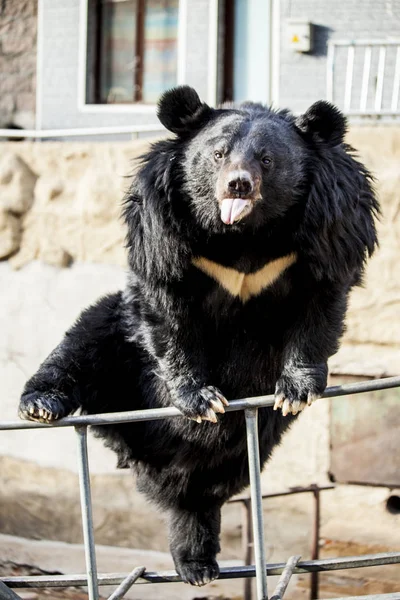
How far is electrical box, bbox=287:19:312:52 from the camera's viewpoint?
10039 millimetres

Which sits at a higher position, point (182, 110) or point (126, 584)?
point (182, 110)

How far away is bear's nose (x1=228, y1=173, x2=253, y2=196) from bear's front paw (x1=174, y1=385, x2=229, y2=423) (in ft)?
2.37

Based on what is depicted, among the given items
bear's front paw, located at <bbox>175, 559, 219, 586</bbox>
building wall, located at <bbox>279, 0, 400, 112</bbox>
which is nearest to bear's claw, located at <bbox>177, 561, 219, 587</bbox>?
bear's front paw, located at <bbox>175, 559, 219, 586</bbox>

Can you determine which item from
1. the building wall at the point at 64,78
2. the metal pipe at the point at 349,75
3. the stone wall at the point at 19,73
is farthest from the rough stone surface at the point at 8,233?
the metal pipe at the point at 349,75

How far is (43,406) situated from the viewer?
3.71 metres

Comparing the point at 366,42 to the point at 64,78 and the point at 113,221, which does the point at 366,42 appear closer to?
the point at 113,221

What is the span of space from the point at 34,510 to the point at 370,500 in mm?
2994

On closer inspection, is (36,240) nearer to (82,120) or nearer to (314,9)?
(82,120)

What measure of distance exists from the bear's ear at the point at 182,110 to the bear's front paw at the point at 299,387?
1.03 meters

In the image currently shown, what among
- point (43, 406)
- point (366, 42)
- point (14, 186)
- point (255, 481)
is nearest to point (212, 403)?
point (255, 481)

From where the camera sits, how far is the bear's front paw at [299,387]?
135 inches

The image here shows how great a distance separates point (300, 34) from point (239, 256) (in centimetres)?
692

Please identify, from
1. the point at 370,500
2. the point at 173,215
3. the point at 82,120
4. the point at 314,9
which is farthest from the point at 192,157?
the point at 82,120

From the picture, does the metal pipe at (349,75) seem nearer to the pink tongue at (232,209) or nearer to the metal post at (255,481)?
the pink tongue at (232,209)
